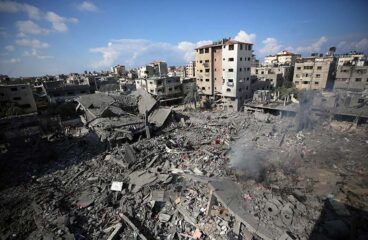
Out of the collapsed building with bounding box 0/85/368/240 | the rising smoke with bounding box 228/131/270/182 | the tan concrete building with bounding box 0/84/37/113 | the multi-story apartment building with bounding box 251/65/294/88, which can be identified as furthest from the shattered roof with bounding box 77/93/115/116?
the multi-story apartment building with bounding box 251/65/294/88

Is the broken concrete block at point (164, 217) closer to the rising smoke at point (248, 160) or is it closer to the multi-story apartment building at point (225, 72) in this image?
the rising smoke at point (248, 160)

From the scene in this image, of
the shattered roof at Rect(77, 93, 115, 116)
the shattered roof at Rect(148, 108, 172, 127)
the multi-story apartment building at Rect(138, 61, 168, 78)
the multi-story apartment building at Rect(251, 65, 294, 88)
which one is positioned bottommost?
the shattered roof at Rect(148, 108, 172, 127)

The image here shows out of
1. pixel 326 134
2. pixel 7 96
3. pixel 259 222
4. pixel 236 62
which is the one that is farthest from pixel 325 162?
pixel 7 96

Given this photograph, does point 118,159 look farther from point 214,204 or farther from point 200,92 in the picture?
point 200,92

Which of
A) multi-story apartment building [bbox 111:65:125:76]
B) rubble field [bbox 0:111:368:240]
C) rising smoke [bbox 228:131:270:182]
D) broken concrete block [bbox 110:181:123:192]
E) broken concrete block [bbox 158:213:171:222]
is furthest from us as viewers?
multi-story apartment building [bbox 111:65:125:76]

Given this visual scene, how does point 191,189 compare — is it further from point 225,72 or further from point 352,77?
point 352,77

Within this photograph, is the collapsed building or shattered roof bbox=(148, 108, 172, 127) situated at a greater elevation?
shattered roof bbox=(148, 108, 172, 127)

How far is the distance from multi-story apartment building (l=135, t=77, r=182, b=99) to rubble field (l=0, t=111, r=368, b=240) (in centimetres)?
1980

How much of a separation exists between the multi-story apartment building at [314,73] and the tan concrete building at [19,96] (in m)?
48.7

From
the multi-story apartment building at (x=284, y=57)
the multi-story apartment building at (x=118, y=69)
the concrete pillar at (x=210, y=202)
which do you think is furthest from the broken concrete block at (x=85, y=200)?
the multi-story apartment building at (x=118, y=69)

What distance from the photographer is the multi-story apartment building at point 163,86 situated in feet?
117

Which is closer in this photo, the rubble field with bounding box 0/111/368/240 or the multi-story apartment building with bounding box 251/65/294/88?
the rubble field with bounding box 0/111/368/240

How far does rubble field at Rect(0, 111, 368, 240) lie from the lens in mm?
8156

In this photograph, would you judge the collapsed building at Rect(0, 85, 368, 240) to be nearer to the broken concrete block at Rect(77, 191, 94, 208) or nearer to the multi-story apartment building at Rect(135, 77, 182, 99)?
the broken concrete block at Rect(77, 191, 94, 208)
